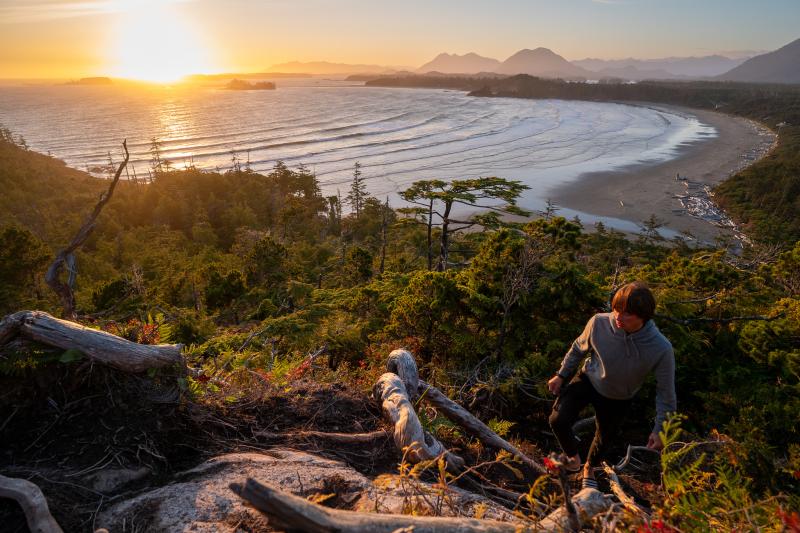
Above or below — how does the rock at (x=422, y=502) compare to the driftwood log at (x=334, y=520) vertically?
below

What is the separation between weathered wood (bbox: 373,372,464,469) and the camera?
3092mm

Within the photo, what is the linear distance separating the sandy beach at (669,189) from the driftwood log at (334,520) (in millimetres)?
32795

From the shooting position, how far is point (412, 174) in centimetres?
4081

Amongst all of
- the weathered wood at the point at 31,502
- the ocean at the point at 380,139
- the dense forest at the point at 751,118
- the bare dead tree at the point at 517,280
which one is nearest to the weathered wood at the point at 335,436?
the weathered wood at the point at 31,502

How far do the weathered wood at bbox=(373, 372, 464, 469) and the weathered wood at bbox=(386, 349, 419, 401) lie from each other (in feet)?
0.92

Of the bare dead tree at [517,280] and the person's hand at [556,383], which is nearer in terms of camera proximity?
the person's hand at [556,383]

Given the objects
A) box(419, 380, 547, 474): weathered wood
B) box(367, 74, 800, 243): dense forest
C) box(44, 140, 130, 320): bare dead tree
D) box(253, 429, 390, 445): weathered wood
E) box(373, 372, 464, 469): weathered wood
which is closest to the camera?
box(373, 372, 464, 469): weathered wood

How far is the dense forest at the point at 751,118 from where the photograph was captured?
31.0 meters

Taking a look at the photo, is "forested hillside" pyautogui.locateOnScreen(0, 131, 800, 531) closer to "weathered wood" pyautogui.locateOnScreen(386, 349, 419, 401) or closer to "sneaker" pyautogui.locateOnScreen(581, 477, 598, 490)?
"weathered wood" pyautogui.locateOnScreen(386, 349, 419, 401)

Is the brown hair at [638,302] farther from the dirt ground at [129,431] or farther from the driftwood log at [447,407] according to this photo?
the driftwood log at [447,407]

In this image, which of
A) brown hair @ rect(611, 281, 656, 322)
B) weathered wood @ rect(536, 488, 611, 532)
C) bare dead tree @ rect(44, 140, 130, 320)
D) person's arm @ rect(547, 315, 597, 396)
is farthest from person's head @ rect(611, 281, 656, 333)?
bare dead tree @ rect(44, 140, 130, 320)

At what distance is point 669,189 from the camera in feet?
123

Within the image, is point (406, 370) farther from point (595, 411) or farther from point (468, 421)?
point (595, 411)

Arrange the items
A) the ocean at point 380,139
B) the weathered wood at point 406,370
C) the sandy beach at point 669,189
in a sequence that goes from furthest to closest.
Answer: the ocean at point 380,139 → the sandy beach at point 669,189 → the weathered wood at point 406,370
